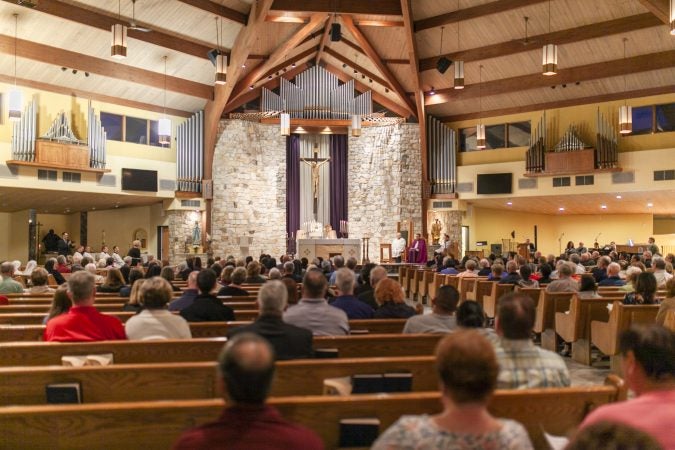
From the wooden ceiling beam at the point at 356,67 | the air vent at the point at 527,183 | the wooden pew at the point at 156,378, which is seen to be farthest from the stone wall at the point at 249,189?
the wooden pew at the point at 156,378

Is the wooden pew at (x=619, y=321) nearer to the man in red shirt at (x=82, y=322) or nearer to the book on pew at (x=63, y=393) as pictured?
the man in red shirt at (x=82, y=322)

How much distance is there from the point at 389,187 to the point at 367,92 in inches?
113

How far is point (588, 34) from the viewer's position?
13352 millimetres

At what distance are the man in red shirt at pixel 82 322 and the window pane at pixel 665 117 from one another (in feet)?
47.6

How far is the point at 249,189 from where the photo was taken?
18.2 metres

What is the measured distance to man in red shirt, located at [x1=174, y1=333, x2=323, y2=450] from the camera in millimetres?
1616

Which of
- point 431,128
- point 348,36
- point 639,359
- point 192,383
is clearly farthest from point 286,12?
point 639,359

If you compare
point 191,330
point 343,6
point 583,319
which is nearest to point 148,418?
point 191,330

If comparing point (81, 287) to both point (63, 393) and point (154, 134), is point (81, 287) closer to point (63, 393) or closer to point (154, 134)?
point (63, 393)

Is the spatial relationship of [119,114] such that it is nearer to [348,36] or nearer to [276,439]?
[348,36]

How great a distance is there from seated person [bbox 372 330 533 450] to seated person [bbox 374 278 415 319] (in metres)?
3.41

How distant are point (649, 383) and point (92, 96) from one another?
15.0m

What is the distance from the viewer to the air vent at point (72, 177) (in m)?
14.3

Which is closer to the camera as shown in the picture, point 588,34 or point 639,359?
point 639,359
